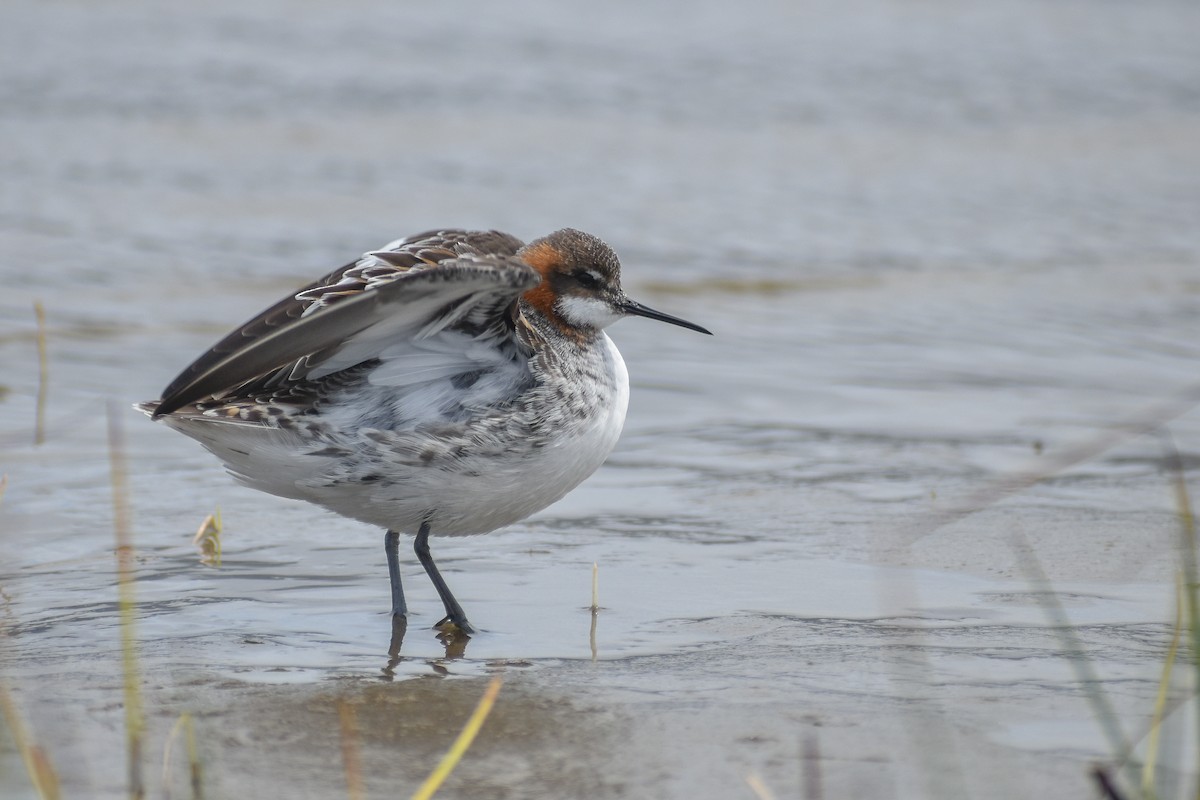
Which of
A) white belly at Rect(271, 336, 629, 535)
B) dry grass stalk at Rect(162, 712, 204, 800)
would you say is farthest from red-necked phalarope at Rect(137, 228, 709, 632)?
dry grass stalk at Rect(162, 712, 204, 800)

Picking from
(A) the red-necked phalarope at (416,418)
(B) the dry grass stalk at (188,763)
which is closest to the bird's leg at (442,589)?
(A) the red-necked phalarope at (416,418)

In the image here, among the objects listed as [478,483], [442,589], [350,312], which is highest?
[350,312]

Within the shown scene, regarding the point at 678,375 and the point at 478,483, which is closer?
the point at 478,483

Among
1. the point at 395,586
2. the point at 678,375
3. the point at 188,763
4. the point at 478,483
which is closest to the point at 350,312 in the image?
the point at 478,483

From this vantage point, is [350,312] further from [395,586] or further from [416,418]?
[395,586]

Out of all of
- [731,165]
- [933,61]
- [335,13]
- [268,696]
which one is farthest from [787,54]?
[268,696]

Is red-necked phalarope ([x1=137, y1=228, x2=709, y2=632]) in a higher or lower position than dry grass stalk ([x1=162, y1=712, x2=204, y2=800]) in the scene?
higher

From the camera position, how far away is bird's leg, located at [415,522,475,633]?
5.39 metres

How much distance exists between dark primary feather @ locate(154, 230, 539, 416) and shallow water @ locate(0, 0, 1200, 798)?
0.89m

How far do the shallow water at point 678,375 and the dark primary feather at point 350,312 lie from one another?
0.89 metres

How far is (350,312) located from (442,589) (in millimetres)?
1203

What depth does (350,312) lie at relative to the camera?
185 inches

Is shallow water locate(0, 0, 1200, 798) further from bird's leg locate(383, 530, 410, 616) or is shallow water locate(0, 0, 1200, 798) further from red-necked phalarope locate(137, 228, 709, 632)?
red-necked phalarope locate(137, 228, 709, 632)

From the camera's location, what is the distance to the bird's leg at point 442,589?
539cm
